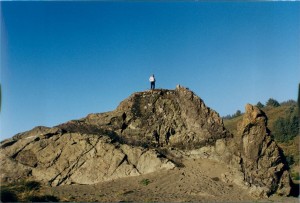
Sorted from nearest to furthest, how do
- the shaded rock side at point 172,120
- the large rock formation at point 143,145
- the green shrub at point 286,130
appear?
1. the large rock formation at point 143,145
2. the shaded rock side at point 172,120
3. the green shrub at point 286,130

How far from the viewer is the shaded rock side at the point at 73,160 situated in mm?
30922

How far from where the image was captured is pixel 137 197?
27672 mm

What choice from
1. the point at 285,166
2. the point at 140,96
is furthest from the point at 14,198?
the point at 285,166

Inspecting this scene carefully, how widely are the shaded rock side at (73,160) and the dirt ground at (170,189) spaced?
31.2 inches

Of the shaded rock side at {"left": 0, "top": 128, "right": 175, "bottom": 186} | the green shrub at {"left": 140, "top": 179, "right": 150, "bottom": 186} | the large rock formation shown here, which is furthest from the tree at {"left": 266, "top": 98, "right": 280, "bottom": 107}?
the green shrub at {"left": 140, "top": 179, "right": 150, "bottom": 186}

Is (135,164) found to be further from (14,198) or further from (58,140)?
(14,198)

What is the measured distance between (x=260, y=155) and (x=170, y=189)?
6.54 m

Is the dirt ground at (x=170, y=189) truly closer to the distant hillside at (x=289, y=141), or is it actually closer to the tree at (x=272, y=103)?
the distant hillside at (x=289, y=141)

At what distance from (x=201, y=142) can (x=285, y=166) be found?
559 cm

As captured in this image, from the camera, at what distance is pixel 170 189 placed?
28891 mm

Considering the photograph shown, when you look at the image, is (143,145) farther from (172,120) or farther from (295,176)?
(295,176)

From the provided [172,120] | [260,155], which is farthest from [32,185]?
[260,155]

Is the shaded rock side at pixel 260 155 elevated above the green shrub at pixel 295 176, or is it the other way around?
the shaded rock side at pixel 260 155

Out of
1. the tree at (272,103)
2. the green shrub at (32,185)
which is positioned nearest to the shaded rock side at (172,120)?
the green shrub at (32,185)
